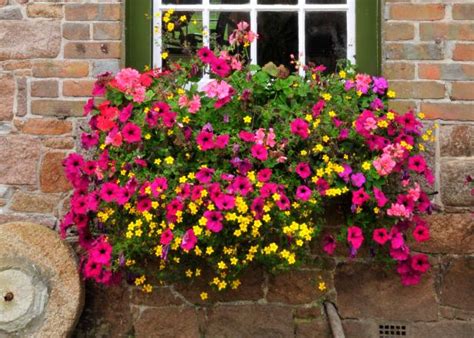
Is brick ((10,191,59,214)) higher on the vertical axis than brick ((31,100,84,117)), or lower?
lower

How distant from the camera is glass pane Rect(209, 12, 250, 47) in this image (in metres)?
3.71

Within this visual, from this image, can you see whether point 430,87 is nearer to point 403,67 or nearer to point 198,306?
point 403,67

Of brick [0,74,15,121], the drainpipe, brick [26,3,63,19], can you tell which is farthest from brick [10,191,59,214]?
the drainpipe

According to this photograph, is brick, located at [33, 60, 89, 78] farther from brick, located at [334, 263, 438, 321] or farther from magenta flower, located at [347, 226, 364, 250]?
brick, located at [334, 263, 438, 321]

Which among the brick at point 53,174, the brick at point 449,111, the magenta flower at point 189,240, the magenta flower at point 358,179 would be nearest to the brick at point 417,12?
the brick at point 449,111

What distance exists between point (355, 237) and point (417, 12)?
1261 millimetres

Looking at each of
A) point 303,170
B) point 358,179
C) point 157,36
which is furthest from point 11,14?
point 358,179

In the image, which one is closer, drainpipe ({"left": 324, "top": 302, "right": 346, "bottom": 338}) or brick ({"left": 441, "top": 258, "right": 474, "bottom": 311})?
drainpipe ({"left": 324, "top": 302, "right": 346, "bottom": 338})

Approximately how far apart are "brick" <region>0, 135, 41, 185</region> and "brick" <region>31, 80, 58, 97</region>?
240mm

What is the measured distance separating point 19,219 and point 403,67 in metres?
2.16

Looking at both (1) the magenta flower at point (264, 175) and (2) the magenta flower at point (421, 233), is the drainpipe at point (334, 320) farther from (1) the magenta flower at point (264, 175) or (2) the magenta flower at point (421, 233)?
(1) the magenta flower at point (264, 175)

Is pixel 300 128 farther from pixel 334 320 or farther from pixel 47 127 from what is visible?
pixel 47 127

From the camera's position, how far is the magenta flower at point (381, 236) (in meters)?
3.05

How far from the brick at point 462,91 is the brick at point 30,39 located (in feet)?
6.85
